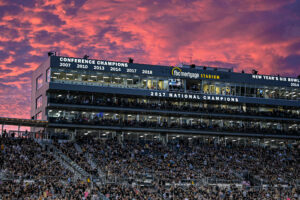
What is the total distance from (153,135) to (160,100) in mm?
6389

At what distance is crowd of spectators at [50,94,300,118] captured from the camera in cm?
7794

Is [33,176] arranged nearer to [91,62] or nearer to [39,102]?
[91,62]

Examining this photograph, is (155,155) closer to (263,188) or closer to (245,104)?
(263,188)

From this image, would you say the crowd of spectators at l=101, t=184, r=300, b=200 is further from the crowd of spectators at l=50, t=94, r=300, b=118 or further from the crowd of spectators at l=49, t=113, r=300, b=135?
the crowd of spectators at l=50, t=94, r=300, b=118

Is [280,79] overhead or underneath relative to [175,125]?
overhead

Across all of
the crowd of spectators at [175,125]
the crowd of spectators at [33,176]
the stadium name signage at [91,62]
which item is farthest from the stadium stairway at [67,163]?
the stadium name signage at [91,62]

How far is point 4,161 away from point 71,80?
81.3 feet

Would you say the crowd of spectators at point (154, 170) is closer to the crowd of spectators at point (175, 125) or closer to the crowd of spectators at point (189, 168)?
the crowd of spectators at point (189, 168)

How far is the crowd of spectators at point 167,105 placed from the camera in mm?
77938

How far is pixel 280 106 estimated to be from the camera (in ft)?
301

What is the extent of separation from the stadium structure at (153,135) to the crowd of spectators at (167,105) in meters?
0.18

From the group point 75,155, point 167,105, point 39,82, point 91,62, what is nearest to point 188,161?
point 167,105

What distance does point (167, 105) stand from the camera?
273 feet

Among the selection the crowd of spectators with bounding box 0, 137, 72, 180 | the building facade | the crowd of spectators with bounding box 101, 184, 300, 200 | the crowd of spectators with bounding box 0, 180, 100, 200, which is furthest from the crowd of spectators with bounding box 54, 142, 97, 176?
the crowd of spectators with bounding box 0, 180, 100, 200
